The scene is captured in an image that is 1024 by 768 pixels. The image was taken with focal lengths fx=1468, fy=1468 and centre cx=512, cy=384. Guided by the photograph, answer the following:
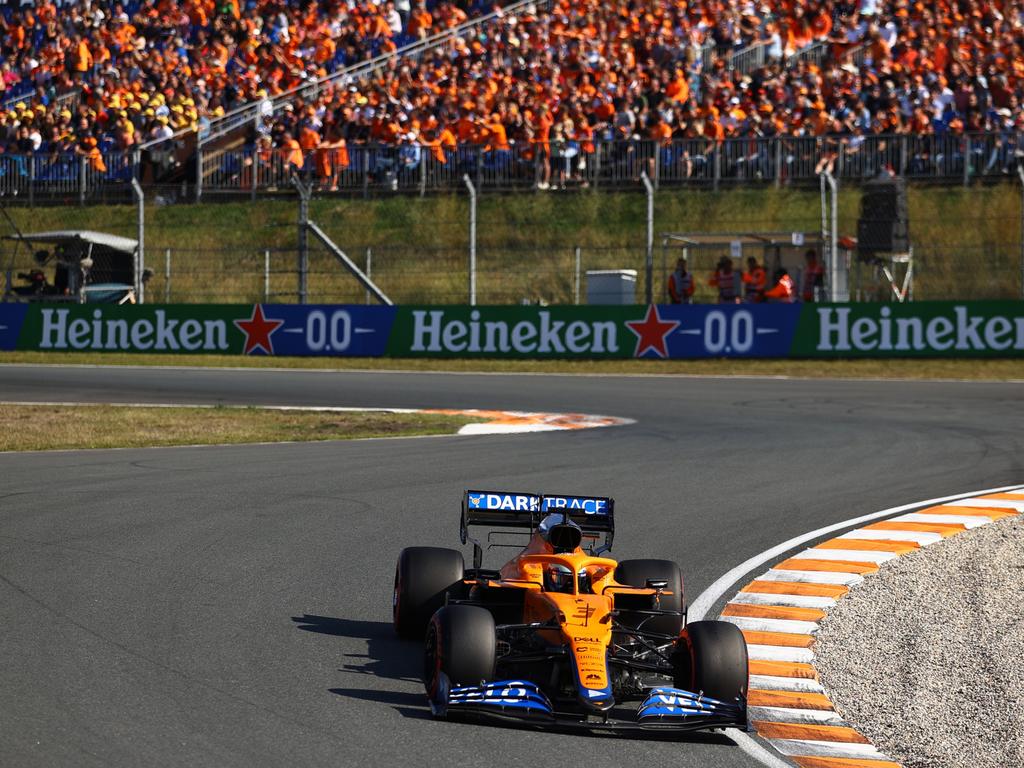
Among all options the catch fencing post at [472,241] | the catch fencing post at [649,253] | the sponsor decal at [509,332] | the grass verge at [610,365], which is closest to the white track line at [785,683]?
the grass verge at [610,365]

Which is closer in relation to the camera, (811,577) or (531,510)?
(531,510)

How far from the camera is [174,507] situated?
1113cm

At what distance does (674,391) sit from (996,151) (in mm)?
9543

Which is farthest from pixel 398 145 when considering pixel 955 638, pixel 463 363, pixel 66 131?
pixel 955 638

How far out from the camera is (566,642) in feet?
19.7

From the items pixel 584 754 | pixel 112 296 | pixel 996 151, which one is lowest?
pixel 584 754

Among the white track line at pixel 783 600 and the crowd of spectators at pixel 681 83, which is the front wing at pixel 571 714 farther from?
the crowd of spectators at pixel 681 83

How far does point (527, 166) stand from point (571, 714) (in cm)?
2384

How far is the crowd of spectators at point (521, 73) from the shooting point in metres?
29.1

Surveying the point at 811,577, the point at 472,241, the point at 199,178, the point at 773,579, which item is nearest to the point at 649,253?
the point at 472,241

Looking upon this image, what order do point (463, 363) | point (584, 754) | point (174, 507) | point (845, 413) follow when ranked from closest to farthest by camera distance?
point (584, 754) < point (174, 507) < point (845, 413) < point (463, 363)

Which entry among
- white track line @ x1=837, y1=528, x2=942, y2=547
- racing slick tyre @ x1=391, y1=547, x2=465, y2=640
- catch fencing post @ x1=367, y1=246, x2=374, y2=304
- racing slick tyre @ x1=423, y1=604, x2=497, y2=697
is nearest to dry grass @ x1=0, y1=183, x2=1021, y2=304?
catch fencing post @ x1=367, y1=246, x2=374, y2=304

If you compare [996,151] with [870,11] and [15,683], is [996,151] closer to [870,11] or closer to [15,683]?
[870,11]

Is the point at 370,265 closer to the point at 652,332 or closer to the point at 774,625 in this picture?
the point at 652,332
